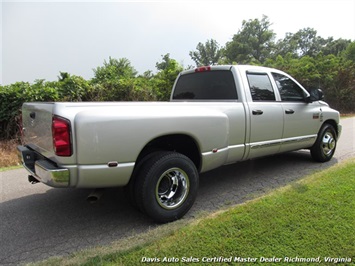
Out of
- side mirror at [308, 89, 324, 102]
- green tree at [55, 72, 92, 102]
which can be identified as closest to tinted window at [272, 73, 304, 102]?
side mirror at [308, 89, 324, 102]

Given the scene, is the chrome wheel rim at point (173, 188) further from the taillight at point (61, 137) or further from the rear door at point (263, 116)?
the rear door at point (263, 116)

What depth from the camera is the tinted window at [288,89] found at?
192 inches

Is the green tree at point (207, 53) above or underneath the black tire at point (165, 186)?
above

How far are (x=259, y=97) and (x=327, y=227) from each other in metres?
2.19

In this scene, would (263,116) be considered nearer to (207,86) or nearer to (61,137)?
(207,86)

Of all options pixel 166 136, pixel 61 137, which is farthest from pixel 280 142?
pixel 61 137

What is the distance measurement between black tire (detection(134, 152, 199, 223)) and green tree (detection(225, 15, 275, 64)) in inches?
2004

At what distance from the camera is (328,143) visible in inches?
224

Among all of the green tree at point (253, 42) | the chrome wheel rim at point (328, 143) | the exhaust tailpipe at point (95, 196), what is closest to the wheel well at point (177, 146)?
the exhaust tailpipe at point (95, 196)

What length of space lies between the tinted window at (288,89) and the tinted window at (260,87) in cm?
27

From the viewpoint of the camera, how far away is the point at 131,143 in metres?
2.85

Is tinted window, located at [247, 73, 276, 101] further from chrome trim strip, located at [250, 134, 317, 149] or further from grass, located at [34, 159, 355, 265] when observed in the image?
grass, located at [34, 159, 355, 265]

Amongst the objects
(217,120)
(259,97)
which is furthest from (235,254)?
(259,97)

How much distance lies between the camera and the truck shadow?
2801 millimetres
